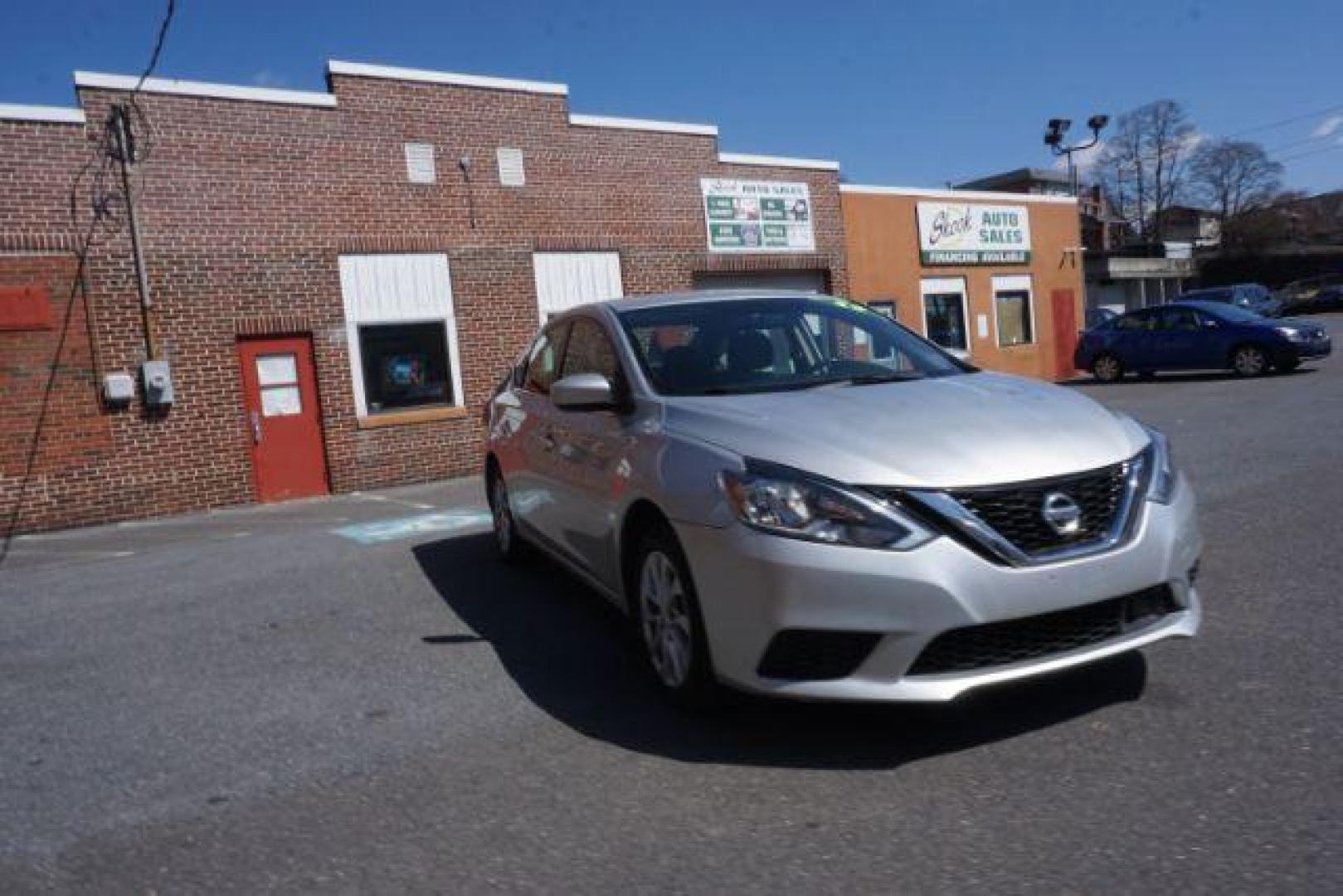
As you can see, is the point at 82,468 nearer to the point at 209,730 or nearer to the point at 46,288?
the point at 46,288

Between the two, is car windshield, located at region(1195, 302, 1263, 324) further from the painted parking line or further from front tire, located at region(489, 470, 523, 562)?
front tire, located at region(489, 470, 523, 562)

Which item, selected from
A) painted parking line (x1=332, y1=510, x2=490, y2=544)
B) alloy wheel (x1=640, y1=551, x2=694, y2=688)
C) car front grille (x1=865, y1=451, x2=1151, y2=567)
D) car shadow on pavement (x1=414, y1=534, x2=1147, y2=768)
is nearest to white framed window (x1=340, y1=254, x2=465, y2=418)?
painted parking line (x1=332, y1=510, x2=490, y2=544)

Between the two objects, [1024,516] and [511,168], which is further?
[511,168]

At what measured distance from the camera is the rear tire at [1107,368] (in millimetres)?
21516

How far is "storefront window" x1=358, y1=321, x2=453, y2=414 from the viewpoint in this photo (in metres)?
A: 13.6

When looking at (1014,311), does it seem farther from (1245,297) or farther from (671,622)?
(671,622)

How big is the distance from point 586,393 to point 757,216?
13874 mm

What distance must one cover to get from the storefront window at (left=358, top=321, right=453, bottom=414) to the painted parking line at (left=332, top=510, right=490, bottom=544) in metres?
4.06

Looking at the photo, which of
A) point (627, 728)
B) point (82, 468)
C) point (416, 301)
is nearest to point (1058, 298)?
point (416, 301)

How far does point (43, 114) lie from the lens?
36.9 feet

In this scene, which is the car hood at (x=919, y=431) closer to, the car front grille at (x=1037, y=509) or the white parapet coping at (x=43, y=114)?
the car front grille at (x=1037, y=509)

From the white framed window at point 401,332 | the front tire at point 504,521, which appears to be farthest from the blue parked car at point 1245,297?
the front tire at point 504,521

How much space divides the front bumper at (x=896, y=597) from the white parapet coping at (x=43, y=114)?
10869 mm

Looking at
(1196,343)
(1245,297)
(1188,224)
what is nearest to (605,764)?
(1196,343)
